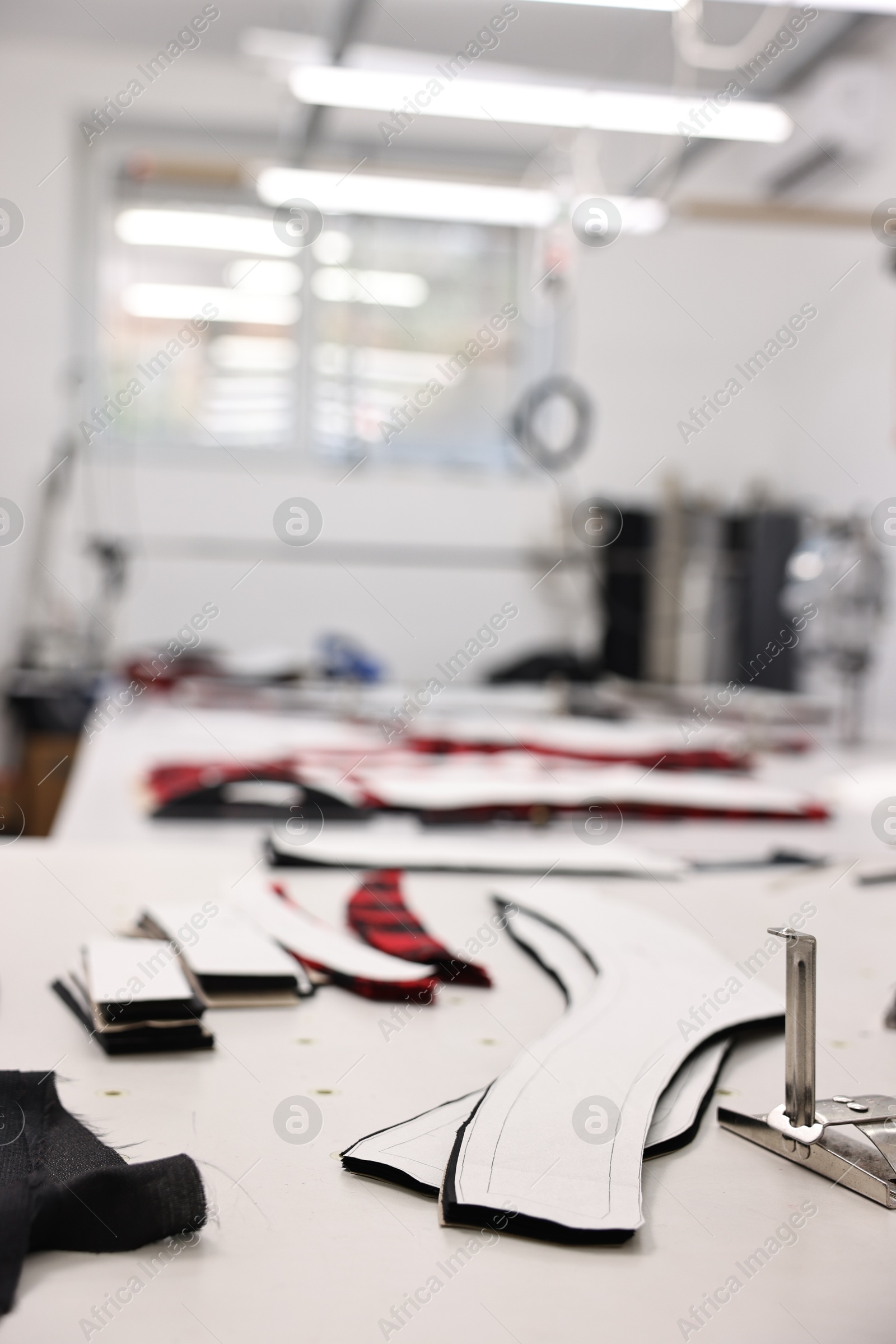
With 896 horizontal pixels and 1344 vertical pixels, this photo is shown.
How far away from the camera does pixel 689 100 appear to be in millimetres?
3377

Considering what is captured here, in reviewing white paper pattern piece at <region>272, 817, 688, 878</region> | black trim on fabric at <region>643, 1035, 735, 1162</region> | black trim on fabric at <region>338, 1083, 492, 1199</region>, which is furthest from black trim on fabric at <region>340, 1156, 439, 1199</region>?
white paper pattern piece at <region>272, 817, 688, 878</region>

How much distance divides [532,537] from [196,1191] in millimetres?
5695

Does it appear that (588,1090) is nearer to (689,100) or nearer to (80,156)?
(689,100)

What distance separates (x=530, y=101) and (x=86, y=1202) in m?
3.37

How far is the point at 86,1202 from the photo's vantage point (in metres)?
0.60

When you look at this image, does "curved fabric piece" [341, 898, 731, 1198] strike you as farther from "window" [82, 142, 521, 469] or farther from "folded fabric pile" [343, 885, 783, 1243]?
"window" [82, 142, 521, 469]

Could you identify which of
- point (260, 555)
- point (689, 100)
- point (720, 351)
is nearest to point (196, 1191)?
point (689, 100)

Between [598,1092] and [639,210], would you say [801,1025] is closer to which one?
[598,1092]

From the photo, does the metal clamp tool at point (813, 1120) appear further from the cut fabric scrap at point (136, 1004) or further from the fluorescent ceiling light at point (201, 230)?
the fluorescent ceiling light at point (201, 230)

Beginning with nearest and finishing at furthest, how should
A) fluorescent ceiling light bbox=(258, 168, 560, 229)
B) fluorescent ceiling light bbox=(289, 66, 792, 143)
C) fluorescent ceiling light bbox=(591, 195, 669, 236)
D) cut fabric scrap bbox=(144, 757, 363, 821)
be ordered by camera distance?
cut fabric scrap bbox=(144, 757, 363, 821) → fluorescent ceiling light bbox=(289, 66, 792, 143) → fluorescent ceiling light bbox=(591, 195, 669, 236) → fluorescent ceiling light bbox=(258, 168, 560, 229)

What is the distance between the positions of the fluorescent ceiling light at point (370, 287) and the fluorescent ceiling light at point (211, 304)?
17 cm

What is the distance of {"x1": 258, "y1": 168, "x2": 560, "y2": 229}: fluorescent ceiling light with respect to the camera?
4.34 m

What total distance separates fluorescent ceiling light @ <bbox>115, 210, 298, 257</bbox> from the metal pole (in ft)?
19.2

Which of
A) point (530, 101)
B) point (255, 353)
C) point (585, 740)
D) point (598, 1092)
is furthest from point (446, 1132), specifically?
point (255, 353)
